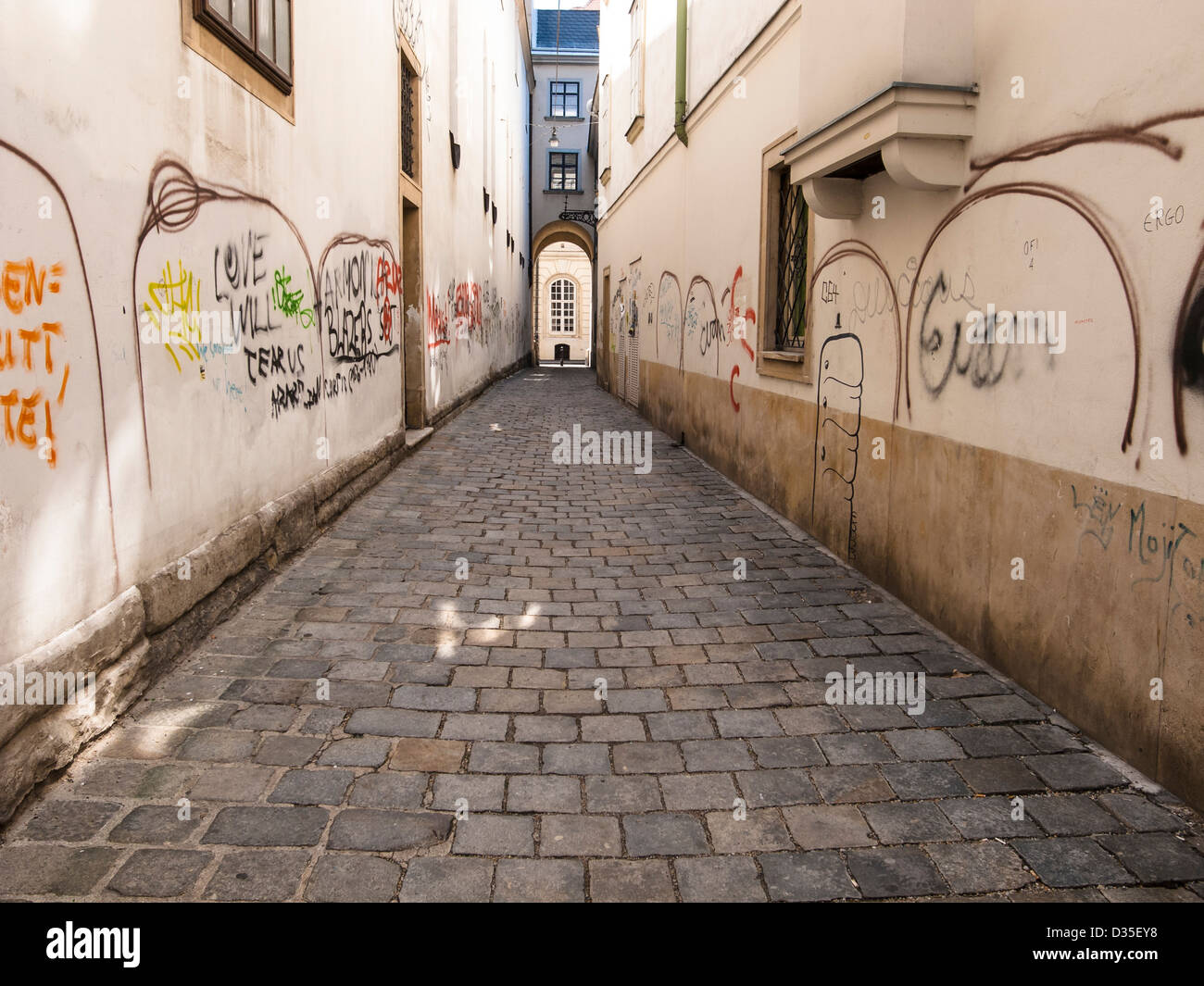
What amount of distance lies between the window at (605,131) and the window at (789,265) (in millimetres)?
13153

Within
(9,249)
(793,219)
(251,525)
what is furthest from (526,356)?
(9,249)

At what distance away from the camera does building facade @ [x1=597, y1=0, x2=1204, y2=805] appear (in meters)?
3.15

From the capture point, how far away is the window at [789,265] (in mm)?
7578

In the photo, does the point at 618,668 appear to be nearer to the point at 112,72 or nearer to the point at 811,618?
the point at 811,618

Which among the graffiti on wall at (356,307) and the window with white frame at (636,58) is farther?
the window with white frame at (636,58)

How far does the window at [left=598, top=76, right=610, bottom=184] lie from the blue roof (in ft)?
47.0

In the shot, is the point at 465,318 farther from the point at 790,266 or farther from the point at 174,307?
the point at 174,307

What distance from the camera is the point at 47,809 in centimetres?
294

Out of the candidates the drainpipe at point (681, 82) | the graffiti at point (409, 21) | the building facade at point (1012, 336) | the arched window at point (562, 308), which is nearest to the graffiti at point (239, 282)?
the building facade at point (1012, 336)

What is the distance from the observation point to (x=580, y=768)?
11.0 feet

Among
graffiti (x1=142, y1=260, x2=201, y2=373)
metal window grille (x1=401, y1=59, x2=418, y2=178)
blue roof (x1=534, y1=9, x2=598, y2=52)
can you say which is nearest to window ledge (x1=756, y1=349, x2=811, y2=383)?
graffiti (x1=142, y1=260, x2=201, y2=373)

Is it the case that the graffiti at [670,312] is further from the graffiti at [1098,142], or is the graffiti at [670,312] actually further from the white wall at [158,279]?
the graffiti at [1098,142]

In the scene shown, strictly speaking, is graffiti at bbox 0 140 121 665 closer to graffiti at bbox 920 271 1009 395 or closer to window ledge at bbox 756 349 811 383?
graffiti at bbox 920 271 1009 395

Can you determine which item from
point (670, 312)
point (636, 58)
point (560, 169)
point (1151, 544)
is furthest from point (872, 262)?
point (560, 169)
